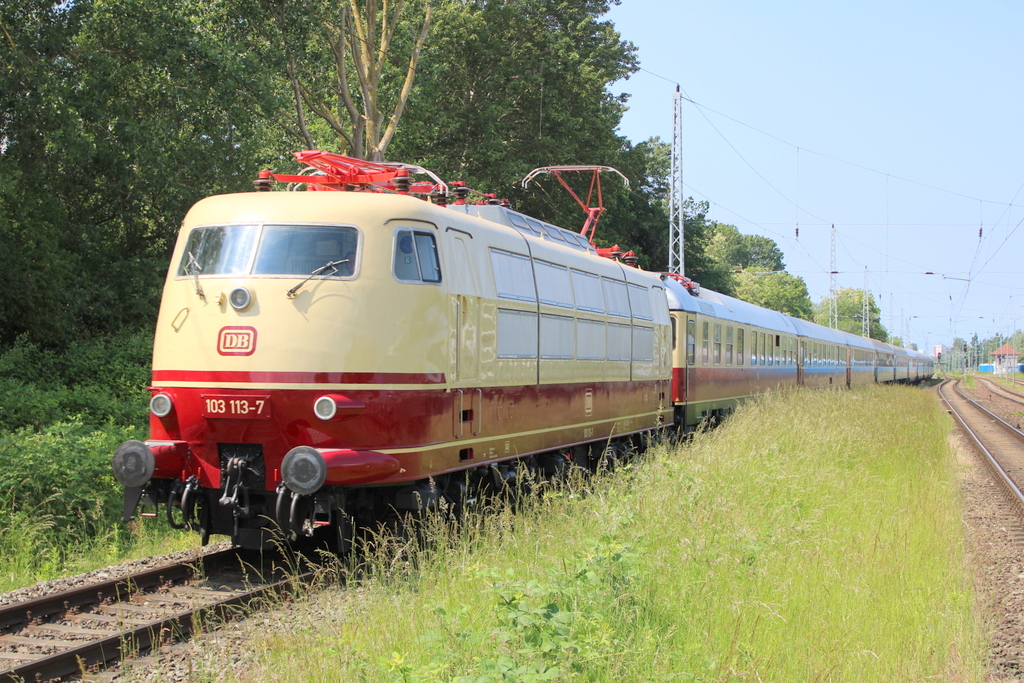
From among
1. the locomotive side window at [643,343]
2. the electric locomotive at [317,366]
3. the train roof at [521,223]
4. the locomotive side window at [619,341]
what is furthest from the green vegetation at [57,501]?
the locomotive side window at [643,343]

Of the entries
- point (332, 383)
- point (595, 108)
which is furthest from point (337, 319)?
point (595, 108)

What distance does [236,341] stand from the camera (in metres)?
7.58

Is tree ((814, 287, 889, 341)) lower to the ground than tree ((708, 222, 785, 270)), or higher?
lower

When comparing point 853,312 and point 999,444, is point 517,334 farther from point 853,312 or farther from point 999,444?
point 853,312

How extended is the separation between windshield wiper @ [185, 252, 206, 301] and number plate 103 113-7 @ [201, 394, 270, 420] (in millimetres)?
878

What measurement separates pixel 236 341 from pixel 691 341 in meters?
11.8

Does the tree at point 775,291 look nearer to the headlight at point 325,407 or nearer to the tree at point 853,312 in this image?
the tree at point 853,312

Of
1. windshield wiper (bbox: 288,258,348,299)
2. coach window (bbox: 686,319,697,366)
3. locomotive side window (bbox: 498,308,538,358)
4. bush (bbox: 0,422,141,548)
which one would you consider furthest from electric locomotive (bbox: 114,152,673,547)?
coach window (bbox: 686,319,697,366)

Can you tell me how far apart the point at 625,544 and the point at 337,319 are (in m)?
3.11

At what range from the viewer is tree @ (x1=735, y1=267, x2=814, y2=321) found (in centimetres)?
9081

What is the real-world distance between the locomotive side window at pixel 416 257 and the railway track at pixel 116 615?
267 centimetres

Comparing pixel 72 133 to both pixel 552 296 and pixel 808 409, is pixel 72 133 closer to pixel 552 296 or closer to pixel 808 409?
pixel 552 296

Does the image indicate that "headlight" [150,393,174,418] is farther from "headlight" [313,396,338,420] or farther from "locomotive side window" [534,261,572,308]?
"locomotive side window" [534,261,572,308]

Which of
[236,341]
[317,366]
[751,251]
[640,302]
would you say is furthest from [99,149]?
[751,251]
